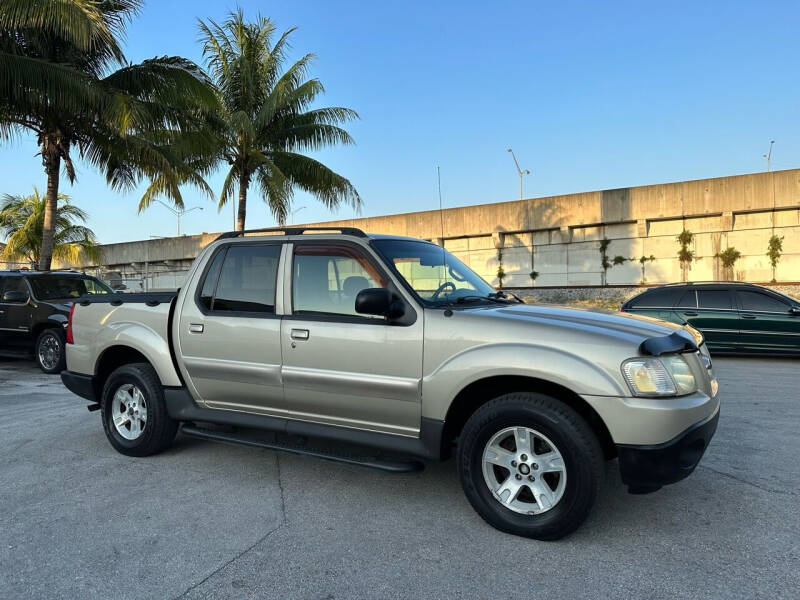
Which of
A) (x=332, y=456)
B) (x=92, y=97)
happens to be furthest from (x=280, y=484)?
(x=92, y=97)

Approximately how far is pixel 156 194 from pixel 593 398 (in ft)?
61.6

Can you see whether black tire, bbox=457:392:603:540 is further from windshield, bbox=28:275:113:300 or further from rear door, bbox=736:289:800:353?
windshield, bbox=28:275:113:300

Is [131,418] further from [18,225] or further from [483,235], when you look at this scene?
[18,225]

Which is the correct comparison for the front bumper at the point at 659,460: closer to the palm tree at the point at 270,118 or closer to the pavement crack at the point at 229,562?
the pavement crack at the point at 229,562

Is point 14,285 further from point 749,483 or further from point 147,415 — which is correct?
point 749,483

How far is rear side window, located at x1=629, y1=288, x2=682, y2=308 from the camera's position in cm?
1101

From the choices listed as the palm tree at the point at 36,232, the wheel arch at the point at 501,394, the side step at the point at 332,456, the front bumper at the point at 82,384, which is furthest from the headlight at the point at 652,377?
the palm tree at the point at 36,232

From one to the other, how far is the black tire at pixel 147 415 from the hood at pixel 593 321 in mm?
2947

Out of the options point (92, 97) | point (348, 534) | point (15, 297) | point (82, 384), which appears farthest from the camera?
point (92, 97)

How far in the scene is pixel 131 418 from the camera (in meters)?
4.90

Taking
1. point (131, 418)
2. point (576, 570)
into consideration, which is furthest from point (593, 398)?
point (131, 418)

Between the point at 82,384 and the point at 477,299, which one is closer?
the point at 477,299

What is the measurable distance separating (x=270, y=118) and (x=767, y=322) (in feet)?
48.6

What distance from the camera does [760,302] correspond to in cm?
1024
